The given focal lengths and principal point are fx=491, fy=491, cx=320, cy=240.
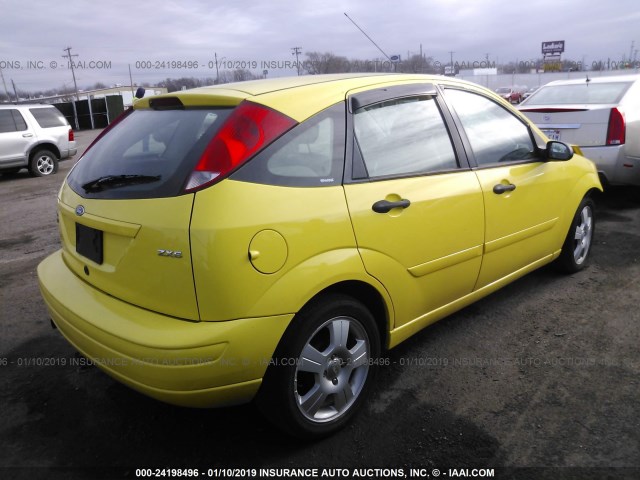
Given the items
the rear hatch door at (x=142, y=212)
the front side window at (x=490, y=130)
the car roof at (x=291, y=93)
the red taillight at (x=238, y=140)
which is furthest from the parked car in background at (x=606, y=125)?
the rear hatch door at (x=142, y=212)

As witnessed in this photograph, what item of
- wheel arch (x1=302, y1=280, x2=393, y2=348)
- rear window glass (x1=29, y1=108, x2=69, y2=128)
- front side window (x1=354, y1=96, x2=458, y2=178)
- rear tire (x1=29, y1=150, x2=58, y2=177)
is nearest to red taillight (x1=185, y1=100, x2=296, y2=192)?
front side window (x1=354, y1=96, x2=458, y2=178)

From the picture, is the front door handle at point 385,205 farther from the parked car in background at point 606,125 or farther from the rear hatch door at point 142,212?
the parked car in background at point 606,125

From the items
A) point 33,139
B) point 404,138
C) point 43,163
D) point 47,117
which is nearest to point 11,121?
point 33,139

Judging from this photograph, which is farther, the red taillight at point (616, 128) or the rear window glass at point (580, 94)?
the rear window glass at point (580, 94)

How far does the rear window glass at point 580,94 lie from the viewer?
6.44m

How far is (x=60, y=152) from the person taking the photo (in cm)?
1235

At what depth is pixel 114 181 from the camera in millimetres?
2340

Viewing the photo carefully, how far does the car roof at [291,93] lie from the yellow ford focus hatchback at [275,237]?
1 centimetres

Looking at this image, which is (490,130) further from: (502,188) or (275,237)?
(275,237)

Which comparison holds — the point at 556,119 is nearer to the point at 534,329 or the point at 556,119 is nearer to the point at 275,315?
the point at 534,329

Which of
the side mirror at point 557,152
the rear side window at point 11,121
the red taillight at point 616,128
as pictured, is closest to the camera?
the side mirror at point 557,152

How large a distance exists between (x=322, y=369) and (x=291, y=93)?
1.31 metres

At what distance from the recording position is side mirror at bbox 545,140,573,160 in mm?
3564

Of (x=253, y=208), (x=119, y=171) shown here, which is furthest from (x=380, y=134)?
(x=119, y=171)
